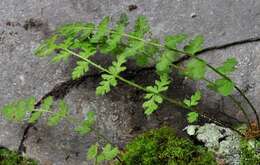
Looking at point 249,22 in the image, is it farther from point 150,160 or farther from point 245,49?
point 150,160

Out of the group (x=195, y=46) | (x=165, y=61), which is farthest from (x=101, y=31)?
(x=195, y=46)

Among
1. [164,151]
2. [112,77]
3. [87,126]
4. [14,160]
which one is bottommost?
[14,160]

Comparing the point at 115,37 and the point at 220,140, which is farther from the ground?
the point at 115,37

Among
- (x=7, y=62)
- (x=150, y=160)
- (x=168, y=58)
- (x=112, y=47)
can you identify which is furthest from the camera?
(x=7, y=62)

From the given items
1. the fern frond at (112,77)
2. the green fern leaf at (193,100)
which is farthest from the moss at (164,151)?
the fern frond at (112,77)

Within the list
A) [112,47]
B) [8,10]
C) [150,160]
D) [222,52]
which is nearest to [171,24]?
[222,52]

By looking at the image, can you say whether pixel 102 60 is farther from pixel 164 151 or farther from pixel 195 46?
pixel 195 46

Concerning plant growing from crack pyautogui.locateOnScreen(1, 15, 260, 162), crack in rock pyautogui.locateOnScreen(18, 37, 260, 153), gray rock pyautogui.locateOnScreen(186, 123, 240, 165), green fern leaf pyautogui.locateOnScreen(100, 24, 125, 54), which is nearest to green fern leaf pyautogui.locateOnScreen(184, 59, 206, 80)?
plant growing from crack pyautogui.locateOnScreen(1, 15, 260, 162)

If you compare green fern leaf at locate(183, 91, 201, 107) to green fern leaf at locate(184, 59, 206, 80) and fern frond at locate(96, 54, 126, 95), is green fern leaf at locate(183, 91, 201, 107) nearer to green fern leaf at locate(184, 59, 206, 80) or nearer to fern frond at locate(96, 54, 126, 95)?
green fern leaf at locate(184, 59, 206, 80)
